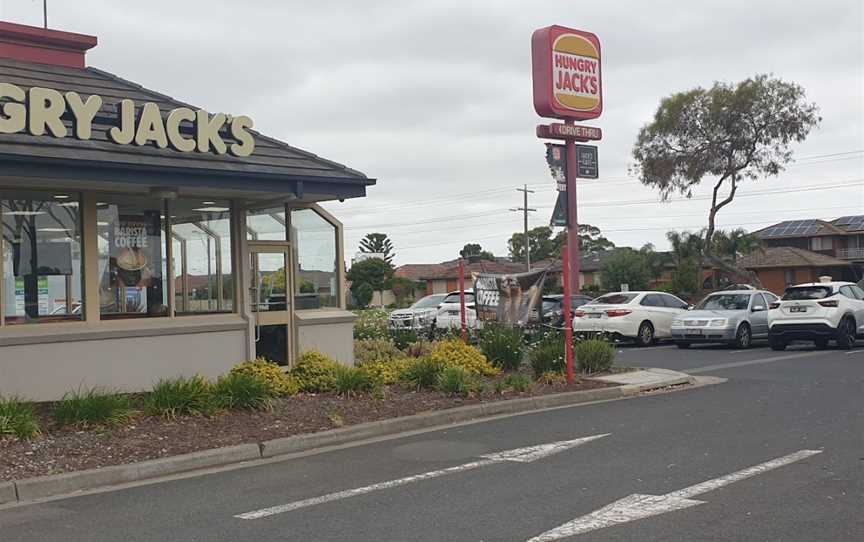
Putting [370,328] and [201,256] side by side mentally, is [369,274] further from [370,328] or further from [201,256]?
[201,256]

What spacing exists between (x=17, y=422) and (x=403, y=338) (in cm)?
923

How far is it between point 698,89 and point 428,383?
36.3 m

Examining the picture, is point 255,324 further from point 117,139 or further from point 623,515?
point 623,515

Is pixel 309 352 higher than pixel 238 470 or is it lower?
higher

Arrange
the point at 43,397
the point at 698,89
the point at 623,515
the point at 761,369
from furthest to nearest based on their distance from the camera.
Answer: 1. the point at 698,89
2. the point at 761,369
3. the point at 43,397
4. the point at 623,515

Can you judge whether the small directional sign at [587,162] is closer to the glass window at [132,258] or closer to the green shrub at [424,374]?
the green shrub at [424,374]

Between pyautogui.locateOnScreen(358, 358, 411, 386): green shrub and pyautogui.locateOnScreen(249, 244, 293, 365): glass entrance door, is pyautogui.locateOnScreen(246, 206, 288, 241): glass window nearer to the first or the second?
pyautogui.locateOnScreen(249, 244, 293, 365): glass entrance door

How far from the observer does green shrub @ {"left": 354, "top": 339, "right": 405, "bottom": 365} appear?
15866mm

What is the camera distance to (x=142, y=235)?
1284 cm

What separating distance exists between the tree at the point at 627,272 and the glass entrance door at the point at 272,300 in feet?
141

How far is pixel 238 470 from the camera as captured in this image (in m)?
9.09

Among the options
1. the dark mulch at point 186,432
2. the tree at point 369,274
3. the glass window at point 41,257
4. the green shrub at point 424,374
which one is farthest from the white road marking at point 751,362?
the tree at point 369,274

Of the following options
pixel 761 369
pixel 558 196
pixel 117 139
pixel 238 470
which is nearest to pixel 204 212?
pixel 117 139

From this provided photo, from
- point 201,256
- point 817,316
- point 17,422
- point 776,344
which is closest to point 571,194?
point 776,344
